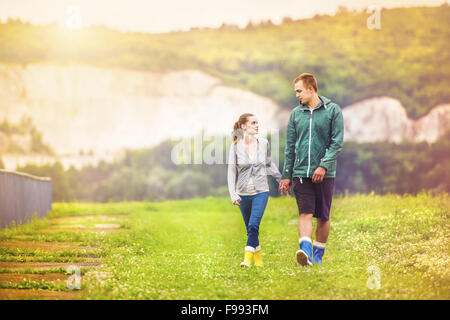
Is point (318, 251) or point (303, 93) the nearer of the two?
point (303, 93)

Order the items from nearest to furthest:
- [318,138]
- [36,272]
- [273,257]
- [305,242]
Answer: [305,242] → [318,138] → [36,272] → [273,257]

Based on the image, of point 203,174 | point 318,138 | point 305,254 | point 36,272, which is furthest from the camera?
point 203,174

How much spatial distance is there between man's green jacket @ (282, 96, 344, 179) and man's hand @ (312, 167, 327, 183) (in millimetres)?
89

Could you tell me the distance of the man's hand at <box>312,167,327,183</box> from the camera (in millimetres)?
6754

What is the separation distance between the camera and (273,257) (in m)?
8.42

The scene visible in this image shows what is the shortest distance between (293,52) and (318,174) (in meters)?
17.3

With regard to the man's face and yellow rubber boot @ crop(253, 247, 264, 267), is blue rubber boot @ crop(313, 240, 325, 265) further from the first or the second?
the man's face

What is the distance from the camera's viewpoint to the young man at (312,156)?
6.88 metres

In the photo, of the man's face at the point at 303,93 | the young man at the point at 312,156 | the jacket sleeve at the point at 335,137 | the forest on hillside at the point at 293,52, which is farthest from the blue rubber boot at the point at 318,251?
the forest on hillside at the point at 293,52

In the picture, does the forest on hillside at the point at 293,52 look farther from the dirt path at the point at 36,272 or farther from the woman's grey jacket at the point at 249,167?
the woman's grey jacket at the point at 249,167

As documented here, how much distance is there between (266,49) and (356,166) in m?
6.97

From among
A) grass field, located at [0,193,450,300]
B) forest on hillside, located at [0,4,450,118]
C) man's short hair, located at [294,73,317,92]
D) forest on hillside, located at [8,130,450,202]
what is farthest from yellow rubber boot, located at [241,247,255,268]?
forest on hillside, located at [0,4,450,118]

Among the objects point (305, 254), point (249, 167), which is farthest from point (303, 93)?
point (305, 254)

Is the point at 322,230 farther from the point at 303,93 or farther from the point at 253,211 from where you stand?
the point at 303,93
